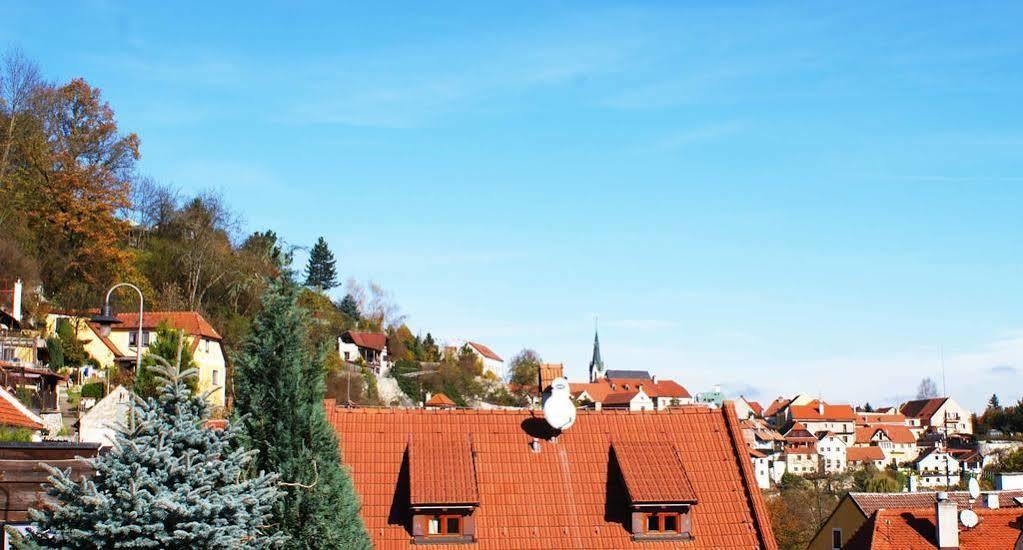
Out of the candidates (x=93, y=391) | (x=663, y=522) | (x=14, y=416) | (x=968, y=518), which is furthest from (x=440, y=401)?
(x=663, y=522)

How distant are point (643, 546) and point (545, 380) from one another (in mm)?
5714

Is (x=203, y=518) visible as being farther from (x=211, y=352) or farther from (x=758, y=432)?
(x=758, y=432)

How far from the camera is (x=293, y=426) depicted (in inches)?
550

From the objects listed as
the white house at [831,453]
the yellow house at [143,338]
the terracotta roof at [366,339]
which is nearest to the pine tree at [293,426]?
the yellow house at [143,338]

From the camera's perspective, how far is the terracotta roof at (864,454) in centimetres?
13988

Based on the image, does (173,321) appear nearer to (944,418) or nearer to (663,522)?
(663,522)

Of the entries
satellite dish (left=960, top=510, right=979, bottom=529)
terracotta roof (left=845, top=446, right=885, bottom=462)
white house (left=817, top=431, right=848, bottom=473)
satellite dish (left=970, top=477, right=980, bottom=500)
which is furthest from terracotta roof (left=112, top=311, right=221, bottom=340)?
terracotta roof (left=845, top=446, right=885, bottom=462)

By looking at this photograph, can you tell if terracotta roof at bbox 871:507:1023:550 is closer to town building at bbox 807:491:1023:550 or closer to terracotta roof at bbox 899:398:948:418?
town building at bbox 807:491:1023:550

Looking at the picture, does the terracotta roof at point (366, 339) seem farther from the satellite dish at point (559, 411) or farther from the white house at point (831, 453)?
the satellite dish at point (559, 411)

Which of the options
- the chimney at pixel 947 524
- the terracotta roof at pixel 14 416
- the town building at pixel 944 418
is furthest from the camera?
the town building at pixel 944 418

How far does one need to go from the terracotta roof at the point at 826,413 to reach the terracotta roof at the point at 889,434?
2.48 metres

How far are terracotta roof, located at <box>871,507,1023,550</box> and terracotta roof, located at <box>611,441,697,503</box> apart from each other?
13.2 metres

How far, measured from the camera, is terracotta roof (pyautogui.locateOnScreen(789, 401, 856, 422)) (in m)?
157

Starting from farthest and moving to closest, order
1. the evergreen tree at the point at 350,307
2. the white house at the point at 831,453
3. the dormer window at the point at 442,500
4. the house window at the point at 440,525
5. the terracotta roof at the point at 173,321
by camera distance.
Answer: the white house at the point at 831,453 → the evergreen tree at the point at 350,307 → the terracotta roof at the point at 173,321 → the house window at the point at 440,525 → the dormer window at the point at 442,500
